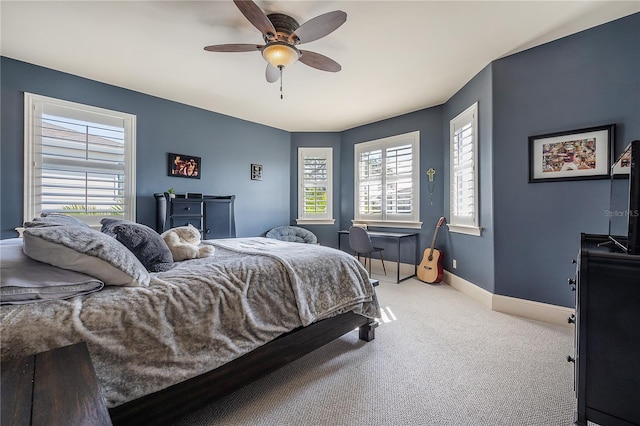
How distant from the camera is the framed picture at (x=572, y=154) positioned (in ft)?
7.55

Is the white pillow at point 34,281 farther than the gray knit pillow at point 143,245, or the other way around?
the gray knit pillow at point 143,245

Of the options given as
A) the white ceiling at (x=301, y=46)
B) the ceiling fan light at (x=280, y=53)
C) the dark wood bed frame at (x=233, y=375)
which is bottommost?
the dark wood bed frame at (x=233, y=375)

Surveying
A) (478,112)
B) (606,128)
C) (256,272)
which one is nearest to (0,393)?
(256,272)

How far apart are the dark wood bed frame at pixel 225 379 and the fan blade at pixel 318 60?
2.10 m

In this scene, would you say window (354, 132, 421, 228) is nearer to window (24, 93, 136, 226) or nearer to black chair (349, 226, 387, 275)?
black chair (349, 226, 387, 275)

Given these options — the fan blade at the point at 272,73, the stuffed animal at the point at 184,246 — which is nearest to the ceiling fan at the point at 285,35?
the fan blade at the point at 272,73

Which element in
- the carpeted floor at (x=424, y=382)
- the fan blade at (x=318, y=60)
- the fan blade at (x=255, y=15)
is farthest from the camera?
the fan blade at (x=318, y=60)

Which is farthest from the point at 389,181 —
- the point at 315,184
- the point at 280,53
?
the point at 280,53

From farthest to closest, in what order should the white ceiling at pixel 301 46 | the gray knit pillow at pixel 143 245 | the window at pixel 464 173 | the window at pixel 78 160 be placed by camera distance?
the window at pixel 464 173, the window at pixel 78 160, the white ceiling at pixel 301 46, the gray knit pillow at pixel 143 245

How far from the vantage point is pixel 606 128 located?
89.7 inches

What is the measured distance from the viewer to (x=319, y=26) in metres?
1.99

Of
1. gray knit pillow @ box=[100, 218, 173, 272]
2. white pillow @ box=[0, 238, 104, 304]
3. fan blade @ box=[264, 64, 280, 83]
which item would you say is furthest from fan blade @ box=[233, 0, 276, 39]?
white pillow @ box=[0, 238, 104, 304]

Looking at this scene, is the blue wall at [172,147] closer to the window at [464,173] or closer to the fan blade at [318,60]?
the fan blade at [318,60]

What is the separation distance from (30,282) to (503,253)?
3.46 m
